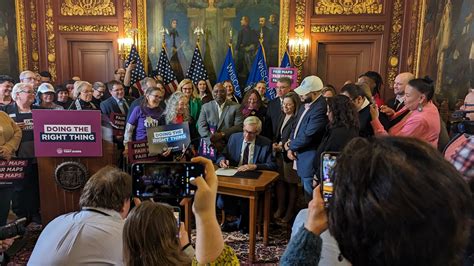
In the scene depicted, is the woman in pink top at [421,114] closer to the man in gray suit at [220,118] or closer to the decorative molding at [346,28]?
the man in gray suit at [220,118]

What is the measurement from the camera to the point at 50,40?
Answer: 27.0 ft

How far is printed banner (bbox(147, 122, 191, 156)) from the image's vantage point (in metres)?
4.04

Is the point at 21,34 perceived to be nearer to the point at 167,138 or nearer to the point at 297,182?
the point at 167,138

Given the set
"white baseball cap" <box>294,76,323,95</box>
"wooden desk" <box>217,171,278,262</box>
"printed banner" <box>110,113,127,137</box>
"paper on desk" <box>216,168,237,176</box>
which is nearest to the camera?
"wooden desk" <box>217,171,278,262</box>

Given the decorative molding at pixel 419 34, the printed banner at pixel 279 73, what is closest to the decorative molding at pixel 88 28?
the printed banner at pixel 279 73

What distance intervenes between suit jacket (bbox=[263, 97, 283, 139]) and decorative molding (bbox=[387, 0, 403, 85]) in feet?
11.2

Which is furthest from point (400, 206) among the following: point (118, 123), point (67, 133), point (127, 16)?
point (127, 16)

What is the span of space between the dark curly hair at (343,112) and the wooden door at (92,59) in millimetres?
6381

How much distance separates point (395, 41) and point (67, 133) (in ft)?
21.1

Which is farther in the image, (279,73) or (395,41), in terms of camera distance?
(395,41)

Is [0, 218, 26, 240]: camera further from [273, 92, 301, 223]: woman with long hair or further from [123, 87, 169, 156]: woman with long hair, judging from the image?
[273, 92, 301, 223]: woman with long hair

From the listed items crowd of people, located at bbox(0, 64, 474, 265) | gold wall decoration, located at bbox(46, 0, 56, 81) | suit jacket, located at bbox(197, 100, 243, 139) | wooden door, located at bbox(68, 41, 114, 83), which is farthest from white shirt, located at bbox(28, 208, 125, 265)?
gold wall decoration, located at bbox(46, 0, 56, 81)

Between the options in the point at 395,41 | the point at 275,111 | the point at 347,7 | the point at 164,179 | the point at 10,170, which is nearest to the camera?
the point at 164,179

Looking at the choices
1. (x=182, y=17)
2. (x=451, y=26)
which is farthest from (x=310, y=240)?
(x=182, y=17)
